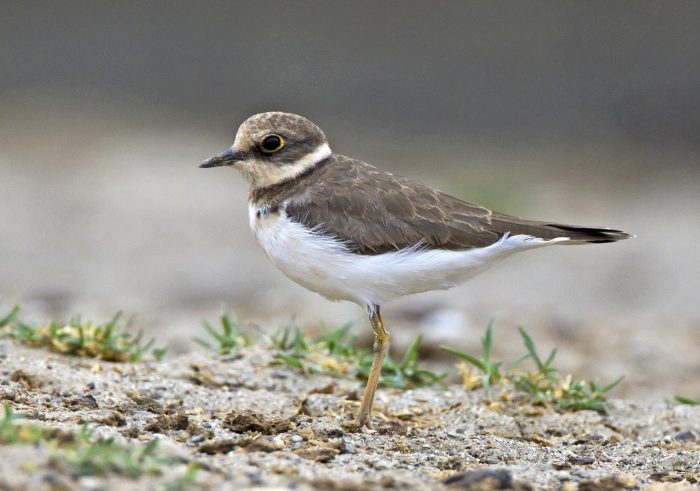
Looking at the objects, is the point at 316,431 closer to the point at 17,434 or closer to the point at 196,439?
the point at 196,439

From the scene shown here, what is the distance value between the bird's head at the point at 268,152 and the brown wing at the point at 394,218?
0.54ft

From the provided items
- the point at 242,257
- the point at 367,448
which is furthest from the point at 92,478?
the point at 242,257

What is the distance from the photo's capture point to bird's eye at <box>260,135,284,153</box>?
5430 millimetres

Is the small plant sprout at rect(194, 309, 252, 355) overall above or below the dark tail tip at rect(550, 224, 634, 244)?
below

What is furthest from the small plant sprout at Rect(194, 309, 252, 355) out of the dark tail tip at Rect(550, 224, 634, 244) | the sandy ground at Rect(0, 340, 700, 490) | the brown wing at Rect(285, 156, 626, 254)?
the dark tail tip at Rect(550, 224, 634, 244)

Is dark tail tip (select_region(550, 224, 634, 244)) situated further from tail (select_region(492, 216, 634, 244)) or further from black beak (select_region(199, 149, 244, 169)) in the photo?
black beak (select_region(199, 149, 244, 169))

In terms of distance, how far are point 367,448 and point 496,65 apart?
9390 mm

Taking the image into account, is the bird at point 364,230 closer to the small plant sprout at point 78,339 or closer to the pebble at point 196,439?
the pebble at point 196,439

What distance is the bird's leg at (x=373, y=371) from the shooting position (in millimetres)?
5121

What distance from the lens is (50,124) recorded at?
14438 mm

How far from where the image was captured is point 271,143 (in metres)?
5.45

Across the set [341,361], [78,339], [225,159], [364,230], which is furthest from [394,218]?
[78,339]

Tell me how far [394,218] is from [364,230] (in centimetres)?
18

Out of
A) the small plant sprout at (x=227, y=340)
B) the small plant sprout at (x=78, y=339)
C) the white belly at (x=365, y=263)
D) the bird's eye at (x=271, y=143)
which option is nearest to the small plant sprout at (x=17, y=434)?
the white belly at (x=365, y=263)
